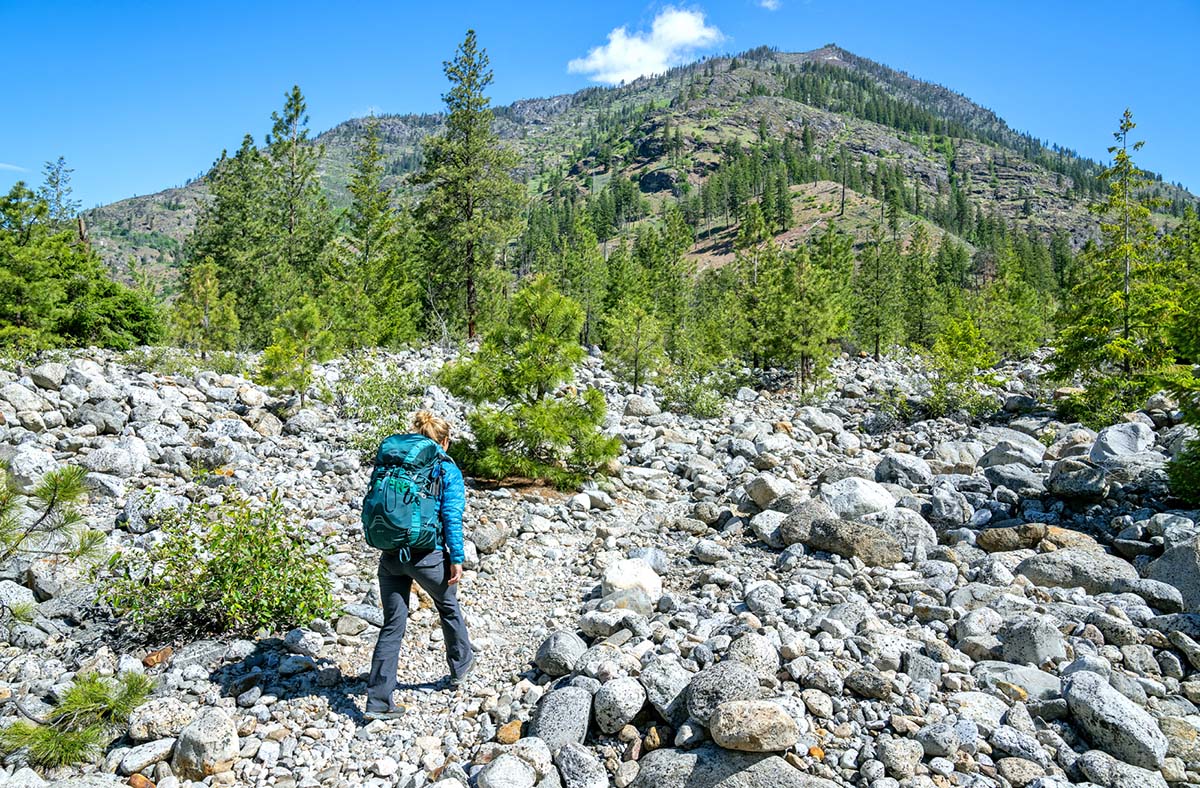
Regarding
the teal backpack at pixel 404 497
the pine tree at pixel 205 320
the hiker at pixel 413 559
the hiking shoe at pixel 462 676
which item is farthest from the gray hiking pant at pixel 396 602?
the pine tree at pixel 205 320

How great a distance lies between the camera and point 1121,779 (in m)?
3.69

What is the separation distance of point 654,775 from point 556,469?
7315mm

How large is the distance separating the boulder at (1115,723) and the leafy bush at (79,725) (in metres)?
6.29

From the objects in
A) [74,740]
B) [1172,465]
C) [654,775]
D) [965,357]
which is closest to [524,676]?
[654,775]

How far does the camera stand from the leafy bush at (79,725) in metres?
4.02

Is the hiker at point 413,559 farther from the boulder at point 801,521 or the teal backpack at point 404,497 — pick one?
the boulder at point 801,521

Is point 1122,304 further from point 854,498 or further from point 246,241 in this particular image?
point 246,241

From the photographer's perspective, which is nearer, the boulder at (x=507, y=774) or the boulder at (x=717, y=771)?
the boulder at (x=717, y=771)

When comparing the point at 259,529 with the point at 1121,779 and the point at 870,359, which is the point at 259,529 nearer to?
the point at 1121,779

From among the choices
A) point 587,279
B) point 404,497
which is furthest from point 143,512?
point 587,279

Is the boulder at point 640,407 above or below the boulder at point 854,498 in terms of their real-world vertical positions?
above

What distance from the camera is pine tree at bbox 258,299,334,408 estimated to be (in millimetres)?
13219

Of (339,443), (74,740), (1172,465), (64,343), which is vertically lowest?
(74,740)

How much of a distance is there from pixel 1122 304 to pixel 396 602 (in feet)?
67.0
